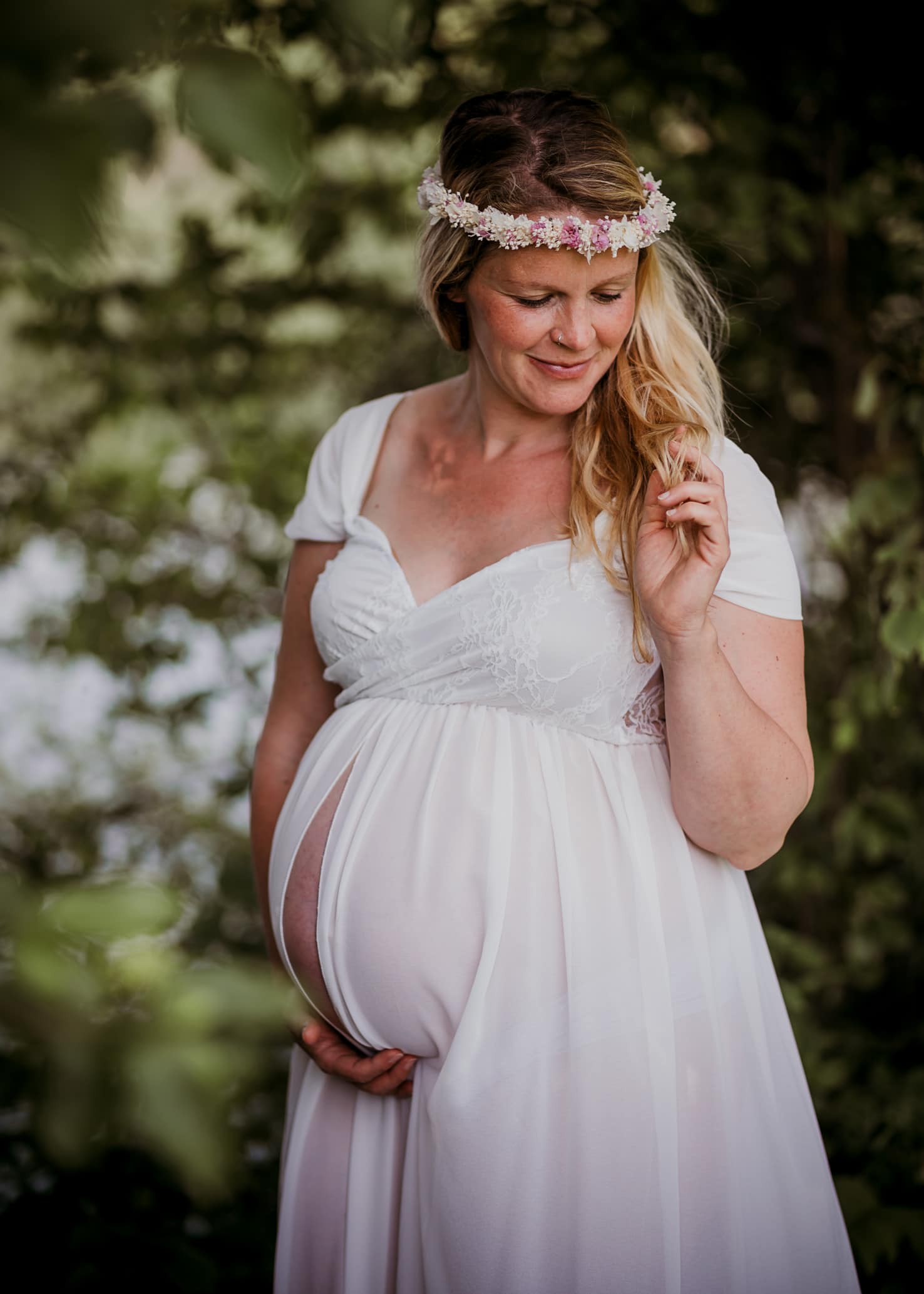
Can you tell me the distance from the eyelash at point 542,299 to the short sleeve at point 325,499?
1.64 feet

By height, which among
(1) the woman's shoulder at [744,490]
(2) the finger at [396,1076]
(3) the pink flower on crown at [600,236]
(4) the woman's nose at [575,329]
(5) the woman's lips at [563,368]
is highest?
(3) the pink flower on crown at [600,236]

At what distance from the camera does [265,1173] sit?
3.07 meters

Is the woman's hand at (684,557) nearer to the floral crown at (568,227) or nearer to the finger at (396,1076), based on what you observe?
the floral crown at (568,227)

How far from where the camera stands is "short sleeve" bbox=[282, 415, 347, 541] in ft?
6.69

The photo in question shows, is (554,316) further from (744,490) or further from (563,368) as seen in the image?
(744,490)

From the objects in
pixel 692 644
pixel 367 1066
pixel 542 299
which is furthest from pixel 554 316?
pixel 367 1066

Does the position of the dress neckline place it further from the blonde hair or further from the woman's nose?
the woman's nose

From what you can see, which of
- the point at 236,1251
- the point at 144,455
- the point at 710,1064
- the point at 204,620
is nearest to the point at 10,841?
the point at 204,620

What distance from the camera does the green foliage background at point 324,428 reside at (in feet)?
8.21

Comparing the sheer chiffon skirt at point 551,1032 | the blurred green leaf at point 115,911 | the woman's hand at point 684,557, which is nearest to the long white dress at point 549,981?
the sheer chiffon skirt at point 551,1032

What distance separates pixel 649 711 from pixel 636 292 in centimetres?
62

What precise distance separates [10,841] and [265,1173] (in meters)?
1.51

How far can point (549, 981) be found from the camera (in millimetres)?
1590

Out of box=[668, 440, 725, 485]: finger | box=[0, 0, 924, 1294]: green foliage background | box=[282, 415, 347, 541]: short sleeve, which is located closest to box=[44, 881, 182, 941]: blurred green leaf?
box=[0, 0, 924, 1294]: green foliage background
